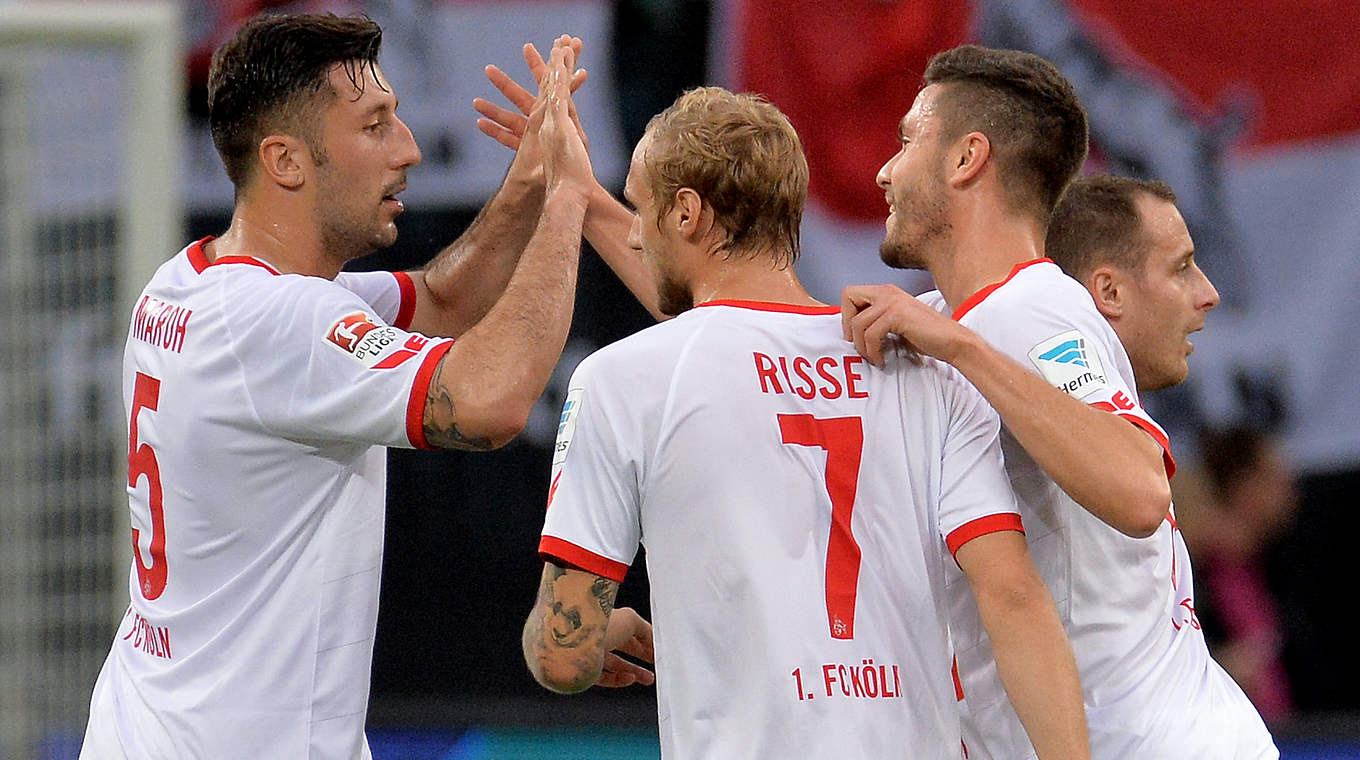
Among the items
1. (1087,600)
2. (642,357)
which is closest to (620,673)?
(642,357)

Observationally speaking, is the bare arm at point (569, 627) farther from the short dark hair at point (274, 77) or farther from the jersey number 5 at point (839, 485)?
the short dark hair at point (274, 77)

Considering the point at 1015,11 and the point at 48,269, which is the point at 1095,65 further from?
the point at 48,269

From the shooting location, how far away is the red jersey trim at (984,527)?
262 centimetres

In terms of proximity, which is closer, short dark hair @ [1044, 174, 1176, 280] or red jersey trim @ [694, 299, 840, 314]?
red jersey trim @ [694, 299, 840, 314]

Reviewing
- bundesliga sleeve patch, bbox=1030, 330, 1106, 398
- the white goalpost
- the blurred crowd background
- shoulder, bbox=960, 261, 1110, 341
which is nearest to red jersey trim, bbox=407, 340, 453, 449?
shoulder, bbox=960, 261, 1110, 341

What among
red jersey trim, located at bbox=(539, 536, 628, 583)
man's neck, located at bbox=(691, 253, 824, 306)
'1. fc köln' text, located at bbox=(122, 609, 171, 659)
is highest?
man's neck, located at bbox=(691, 253, 824, 306)

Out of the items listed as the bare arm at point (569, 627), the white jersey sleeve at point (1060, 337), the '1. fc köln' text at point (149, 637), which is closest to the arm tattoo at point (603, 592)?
the bare arm at point (569, 627)

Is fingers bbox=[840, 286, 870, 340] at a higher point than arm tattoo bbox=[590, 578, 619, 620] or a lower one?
higher

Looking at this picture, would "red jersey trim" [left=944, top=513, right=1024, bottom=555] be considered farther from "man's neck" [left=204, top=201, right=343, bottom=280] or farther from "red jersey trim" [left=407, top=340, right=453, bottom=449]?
"man's neck" [left=204, top=201, right=343, bottom=280]

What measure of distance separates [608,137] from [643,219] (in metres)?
4.01

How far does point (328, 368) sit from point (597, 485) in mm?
618

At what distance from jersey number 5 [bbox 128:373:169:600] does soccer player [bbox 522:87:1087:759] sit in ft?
2.90

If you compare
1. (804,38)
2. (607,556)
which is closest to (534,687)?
(804,38)

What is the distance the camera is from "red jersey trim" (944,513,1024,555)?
2.62 metres
